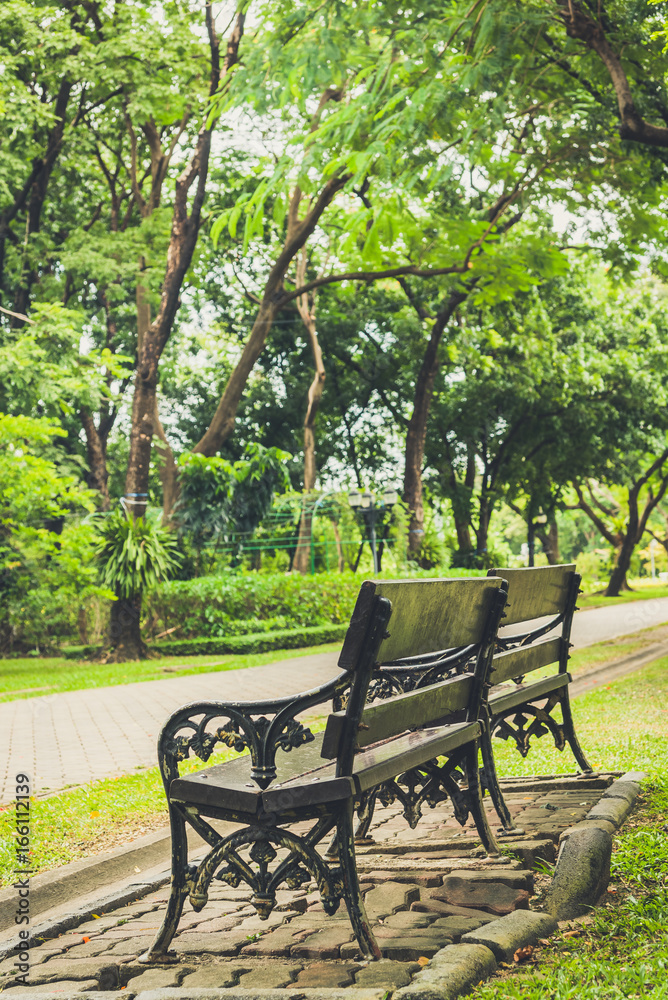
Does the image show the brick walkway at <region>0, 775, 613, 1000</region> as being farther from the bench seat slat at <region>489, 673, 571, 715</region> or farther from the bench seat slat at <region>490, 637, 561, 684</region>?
the bench seat slat at <region>490, 637, 561, 684</region>

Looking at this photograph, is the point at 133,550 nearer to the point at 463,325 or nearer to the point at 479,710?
the point at 479,710

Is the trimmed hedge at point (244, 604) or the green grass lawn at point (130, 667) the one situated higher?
the trimmed hedge at point (244, 604)

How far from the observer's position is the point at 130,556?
54.7ft

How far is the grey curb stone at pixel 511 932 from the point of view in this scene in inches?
105

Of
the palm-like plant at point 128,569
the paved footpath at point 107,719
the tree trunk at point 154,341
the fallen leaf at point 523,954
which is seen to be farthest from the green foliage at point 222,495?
the fallen leaf at point 523,954

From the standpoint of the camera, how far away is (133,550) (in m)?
16.7

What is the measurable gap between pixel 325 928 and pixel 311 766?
0.57m

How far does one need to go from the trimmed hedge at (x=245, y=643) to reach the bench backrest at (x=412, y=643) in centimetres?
1384

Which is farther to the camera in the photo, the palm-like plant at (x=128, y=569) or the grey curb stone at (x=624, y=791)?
the palm-like plant at (x=128, y=569)

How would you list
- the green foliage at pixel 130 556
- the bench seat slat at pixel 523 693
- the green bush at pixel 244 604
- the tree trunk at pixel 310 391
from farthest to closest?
1. the tree trunk at pixel 310 391
2. the green bush at pixel 244 604
3. the green foliage at pixel 130 556
4. the bench seat slat at pixel 523 693

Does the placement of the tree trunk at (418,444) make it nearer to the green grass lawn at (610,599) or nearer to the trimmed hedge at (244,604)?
the trimmed hedge at (244,604)

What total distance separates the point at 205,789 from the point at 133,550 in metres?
14.2

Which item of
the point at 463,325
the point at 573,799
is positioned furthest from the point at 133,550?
the point at 463,325
